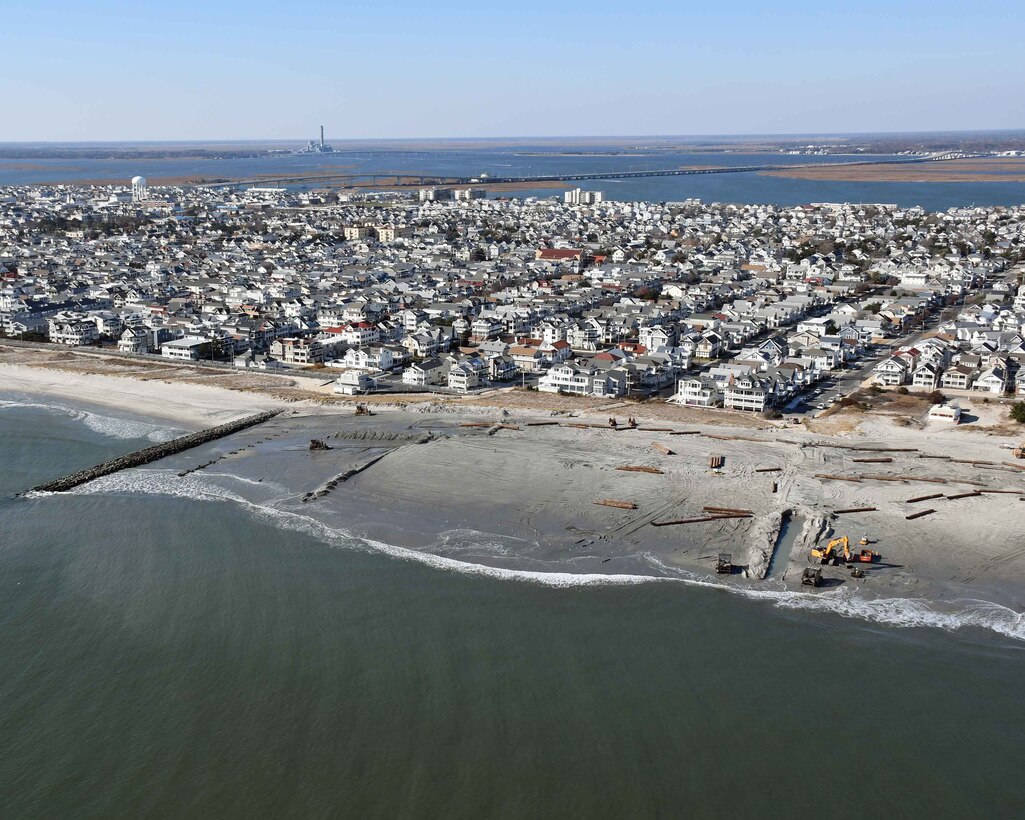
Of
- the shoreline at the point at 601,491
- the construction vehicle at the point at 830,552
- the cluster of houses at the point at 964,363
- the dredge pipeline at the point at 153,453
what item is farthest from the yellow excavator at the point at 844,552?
the dredge pipeline at the point at 153,453

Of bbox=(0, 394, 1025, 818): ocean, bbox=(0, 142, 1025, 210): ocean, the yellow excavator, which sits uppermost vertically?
bbox=(0, 142, 1025, 210): ocean

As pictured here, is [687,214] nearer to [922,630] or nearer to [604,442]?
[604,442]

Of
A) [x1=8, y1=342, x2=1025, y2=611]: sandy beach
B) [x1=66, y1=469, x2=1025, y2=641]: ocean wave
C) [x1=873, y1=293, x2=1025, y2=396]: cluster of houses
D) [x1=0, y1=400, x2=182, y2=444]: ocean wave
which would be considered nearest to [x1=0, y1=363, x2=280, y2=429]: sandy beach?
[x1=8, y1=342, x2=1025, y2=611]: sandy beach

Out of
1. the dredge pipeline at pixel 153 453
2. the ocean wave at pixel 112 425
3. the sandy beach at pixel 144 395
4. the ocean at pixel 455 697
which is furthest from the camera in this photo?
the sandy beach at pixel 144 395

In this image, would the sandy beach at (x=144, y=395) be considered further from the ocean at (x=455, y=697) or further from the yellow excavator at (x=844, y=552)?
the yellow excavator at (x=844, y=552)

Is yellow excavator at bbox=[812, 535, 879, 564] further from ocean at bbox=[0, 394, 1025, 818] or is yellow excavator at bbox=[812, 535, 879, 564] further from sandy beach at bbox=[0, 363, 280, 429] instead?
sandy beach at bbox=[0, 363, 280, 429]

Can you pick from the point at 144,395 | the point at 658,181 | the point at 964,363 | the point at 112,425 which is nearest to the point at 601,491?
the point at 112,425
